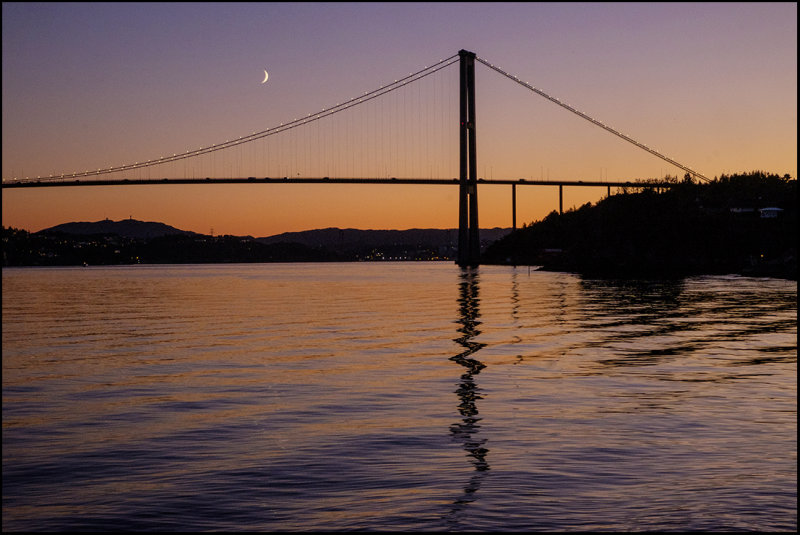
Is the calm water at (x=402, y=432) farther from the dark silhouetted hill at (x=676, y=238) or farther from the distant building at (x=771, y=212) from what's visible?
the distant building at (x=771, y=212)

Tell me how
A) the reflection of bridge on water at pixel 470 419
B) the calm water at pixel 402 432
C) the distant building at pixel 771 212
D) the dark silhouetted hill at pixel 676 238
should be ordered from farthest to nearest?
the distant building at pixel 771 212, the dark silhouetted hill at pixel 676 238, the reflection of bridge on water at pixel 470 419, the calm water at pixel 402 432

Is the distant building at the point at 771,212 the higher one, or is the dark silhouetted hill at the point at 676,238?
the distant building at the point at 771,212

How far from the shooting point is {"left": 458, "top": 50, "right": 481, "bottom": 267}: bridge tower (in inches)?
4719

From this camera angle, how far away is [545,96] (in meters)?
A: 142

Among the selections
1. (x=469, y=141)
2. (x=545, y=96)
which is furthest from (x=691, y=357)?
(x=545, y=96)

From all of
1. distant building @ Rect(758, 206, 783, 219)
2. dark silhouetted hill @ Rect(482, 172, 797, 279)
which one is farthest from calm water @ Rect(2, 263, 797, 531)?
distant building @ Rect(758, 206, 783, 219)

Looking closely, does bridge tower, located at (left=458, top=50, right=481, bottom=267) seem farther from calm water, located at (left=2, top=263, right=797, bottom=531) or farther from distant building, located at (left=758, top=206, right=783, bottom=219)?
calm water, located at (left=2, top=263, right=797, bottom=531)

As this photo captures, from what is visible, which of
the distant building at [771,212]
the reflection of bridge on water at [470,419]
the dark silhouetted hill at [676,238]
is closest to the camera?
the reflection of bridge on water at [470,419]

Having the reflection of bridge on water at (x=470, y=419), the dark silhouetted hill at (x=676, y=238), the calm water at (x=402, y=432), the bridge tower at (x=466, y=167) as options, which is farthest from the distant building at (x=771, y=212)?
the reflection of bridge on water at (x=470, y=419)

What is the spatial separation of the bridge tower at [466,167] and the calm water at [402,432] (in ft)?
304

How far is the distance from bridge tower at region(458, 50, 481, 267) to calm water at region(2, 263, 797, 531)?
92743 millimetres

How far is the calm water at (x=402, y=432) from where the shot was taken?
8.12m

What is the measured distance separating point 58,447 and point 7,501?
2.60 metres

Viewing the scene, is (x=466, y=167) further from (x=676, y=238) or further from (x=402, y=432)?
(x=402, y=432)
